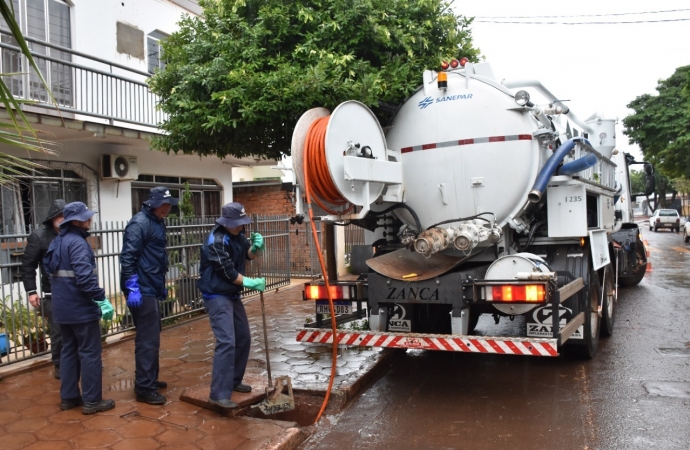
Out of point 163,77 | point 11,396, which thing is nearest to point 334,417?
point 11,396

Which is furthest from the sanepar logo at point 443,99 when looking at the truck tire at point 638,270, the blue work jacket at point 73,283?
the truck tire at point 638,270

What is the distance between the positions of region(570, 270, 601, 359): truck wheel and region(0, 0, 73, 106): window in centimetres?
917

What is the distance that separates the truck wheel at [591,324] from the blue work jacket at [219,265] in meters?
3.61

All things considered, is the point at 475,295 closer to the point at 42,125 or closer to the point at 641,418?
the point at 641,418

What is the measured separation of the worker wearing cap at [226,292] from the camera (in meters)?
4.86

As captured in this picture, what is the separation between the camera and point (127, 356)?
22.0 ft

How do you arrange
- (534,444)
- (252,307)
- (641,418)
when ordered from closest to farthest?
(534,444) < (641,418) < (252,307)

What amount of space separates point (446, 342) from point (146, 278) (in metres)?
2.65

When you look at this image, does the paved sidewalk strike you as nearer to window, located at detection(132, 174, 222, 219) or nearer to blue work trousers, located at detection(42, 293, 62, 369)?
blue work trousers, located at detection(42, 293, 62, 369)

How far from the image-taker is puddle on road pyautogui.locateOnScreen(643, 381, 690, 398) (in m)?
5.32

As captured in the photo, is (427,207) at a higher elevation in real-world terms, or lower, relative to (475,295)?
higher

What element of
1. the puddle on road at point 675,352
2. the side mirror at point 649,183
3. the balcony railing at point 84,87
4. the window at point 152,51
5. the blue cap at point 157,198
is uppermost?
the window at point 152,51

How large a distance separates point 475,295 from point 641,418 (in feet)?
5.33

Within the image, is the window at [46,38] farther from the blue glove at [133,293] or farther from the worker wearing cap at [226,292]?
the worker wearing cap at [226,292]
